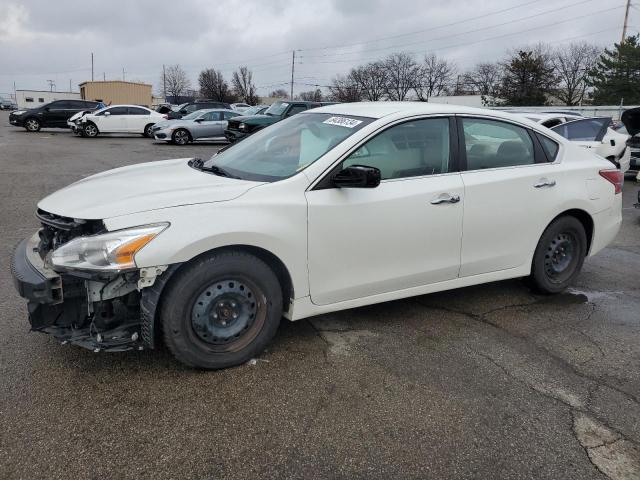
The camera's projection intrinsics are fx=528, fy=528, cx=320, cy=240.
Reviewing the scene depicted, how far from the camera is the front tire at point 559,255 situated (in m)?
4.48

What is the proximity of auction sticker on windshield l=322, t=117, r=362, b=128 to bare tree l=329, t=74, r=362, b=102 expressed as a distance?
74997 millimetres

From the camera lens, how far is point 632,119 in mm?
8133

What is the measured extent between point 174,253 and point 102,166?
38.3 feet

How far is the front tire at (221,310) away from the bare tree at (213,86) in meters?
79.6

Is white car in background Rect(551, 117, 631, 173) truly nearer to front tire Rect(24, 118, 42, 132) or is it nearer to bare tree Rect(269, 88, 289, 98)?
front tire Rect(24, 118, 42, 132)

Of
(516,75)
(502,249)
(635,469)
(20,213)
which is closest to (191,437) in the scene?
(635,469)

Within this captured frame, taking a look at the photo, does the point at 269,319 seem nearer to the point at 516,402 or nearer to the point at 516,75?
the point at 516,402

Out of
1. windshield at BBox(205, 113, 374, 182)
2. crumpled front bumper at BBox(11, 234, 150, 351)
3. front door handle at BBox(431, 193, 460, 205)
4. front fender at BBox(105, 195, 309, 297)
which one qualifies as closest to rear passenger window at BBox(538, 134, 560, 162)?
front door handle at BBox(431, 193, 460, 205)

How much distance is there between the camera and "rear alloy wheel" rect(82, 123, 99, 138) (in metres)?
23.4

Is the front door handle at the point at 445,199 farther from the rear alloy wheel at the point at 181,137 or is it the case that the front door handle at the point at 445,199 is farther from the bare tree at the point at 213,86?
the bare tree at the point at 213,86

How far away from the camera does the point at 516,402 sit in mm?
3008

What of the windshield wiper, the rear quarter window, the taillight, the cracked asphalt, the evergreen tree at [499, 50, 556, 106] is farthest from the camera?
the evergreen tree at [499, 50, 556, 106]

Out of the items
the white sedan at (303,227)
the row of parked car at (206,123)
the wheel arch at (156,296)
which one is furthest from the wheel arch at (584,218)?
the row of parked car at (206,123)

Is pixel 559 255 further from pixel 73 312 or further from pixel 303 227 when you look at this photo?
pixel 73 312
